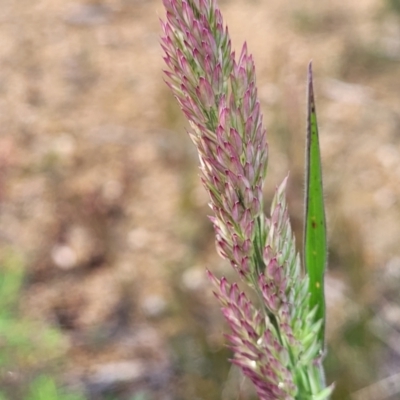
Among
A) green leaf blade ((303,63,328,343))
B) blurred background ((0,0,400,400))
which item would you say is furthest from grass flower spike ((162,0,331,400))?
blurred background ((0,0,400,400))

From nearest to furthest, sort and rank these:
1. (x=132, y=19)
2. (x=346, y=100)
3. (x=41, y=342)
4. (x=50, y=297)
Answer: (x=41, y=342)
(x=50, y=297)
(x=346, y=100)
(x=132, y=19)

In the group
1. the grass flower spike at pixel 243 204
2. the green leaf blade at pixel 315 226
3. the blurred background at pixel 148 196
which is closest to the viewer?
the grass flower spike at pixel 243 204

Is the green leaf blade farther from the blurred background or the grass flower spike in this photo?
the blurred background

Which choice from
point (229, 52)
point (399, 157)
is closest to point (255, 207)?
point (229, 52)

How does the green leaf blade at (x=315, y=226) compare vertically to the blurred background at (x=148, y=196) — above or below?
below

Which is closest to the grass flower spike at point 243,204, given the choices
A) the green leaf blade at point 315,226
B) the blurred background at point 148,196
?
the green leaf blade at point 315,226

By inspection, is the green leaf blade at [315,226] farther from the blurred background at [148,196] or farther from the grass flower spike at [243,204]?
the blurred background at [148,196]

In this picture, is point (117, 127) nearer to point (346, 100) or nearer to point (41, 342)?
point (346, 100)
